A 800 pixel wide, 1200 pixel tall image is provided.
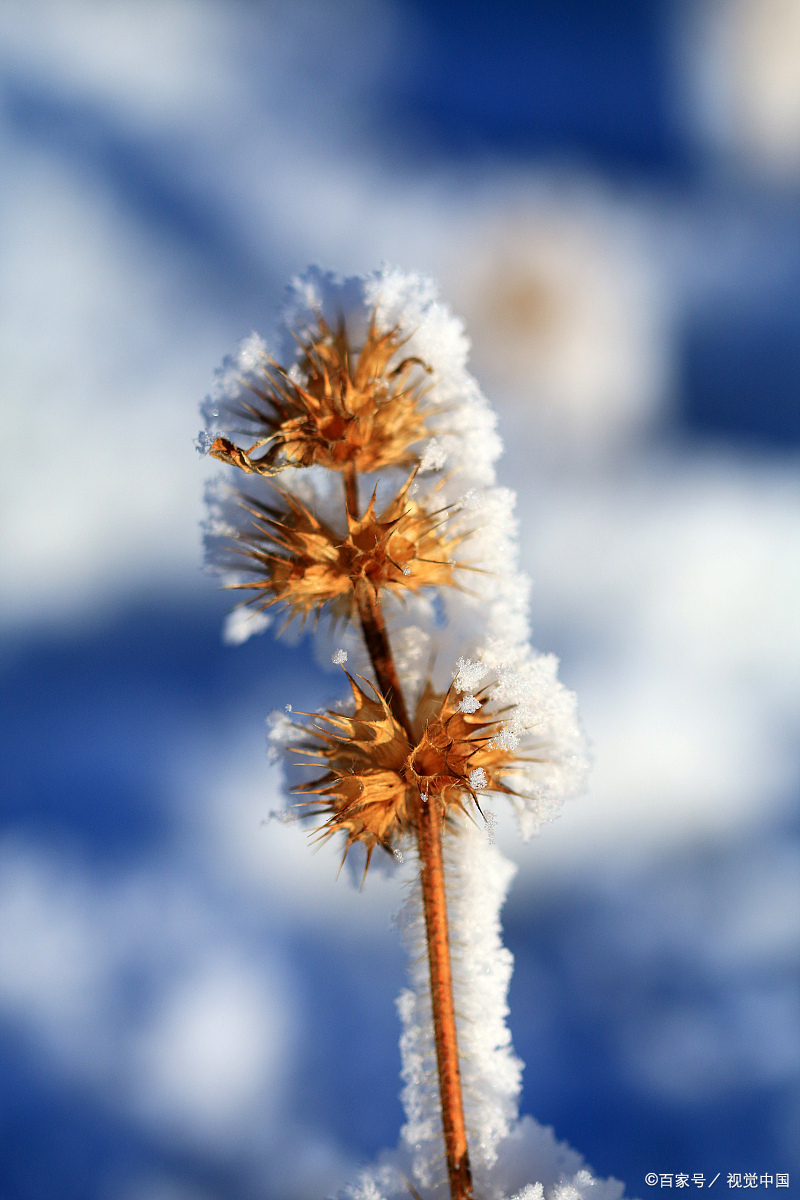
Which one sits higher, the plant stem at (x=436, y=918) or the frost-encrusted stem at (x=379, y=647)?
the frost-encrusted stem at (x=379, y=647)

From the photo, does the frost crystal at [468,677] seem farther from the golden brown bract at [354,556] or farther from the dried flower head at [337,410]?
the dried flower head at [337,410]

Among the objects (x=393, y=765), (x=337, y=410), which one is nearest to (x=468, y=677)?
(x=393, y=765)

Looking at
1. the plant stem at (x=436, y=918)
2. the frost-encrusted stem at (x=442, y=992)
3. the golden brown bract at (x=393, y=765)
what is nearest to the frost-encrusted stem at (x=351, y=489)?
the plant stem at (x=436, y=918)

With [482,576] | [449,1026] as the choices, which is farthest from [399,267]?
[449,1026]


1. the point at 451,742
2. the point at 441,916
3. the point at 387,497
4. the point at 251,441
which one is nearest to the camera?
the point at 451,742

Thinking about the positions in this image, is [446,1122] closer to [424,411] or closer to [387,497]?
[387,497]
